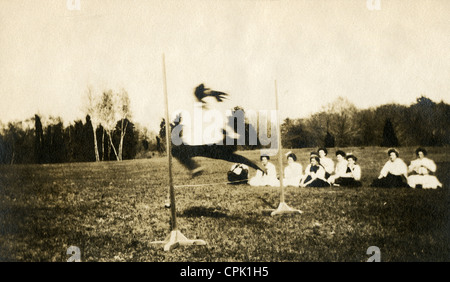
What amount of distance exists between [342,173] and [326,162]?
251mm

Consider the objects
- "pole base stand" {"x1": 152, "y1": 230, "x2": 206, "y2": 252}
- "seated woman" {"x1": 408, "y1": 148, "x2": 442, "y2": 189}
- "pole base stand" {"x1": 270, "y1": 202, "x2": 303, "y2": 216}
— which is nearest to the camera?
"pole base stand" {"x1": 152, "y1": 230, "x2": 206, "y2": 252}

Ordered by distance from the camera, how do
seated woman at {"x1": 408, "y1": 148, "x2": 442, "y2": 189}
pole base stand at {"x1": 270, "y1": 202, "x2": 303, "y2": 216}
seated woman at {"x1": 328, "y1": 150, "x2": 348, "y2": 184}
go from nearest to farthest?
pole base stand at {"x1": 270, "y1": 202, "x2": 303, "y2": 216} → seated woman at {"x1": 408, "y1": 148, "x2": 442, "y2": 189} → seated woman at {"x1": 328, "y1": 150, "x2": 348, "y2": 184}

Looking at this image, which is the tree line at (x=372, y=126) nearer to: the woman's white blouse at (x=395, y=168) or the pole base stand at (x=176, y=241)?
the woman's white blouse at (x=395, y=168)

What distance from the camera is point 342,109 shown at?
11.9 feet

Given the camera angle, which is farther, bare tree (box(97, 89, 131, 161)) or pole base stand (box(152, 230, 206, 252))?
bare tree (box(97, 89, 131, 161))

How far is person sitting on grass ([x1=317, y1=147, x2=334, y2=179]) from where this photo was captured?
370 centimetres

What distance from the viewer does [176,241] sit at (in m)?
3.30

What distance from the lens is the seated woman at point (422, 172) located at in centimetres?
361

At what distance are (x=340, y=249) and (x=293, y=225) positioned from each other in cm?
55

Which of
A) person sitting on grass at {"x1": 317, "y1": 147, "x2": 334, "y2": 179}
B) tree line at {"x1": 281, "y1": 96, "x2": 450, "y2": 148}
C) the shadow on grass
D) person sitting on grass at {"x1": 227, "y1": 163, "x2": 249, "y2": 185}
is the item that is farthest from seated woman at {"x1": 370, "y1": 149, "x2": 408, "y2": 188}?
the shadow on grass

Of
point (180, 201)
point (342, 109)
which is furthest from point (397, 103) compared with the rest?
point (180, 201)

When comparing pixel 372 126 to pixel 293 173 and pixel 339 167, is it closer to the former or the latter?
pixel 339 167

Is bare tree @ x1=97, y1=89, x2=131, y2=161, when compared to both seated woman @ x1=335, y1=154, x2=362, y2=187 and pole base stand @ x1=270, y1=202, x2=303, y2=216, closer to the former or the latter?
pole base stand @ x1=270, y1=202, x2=303, y2=216
